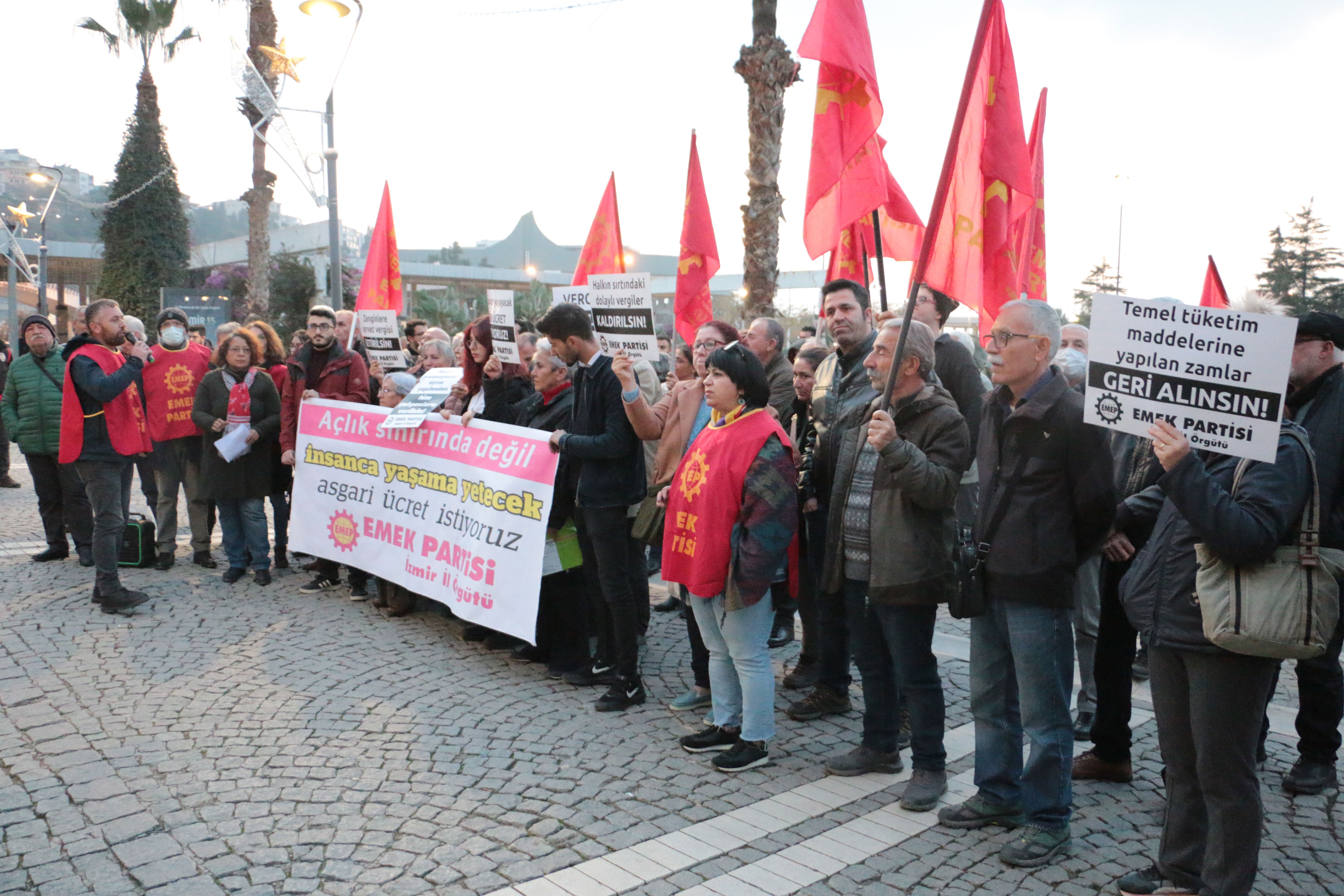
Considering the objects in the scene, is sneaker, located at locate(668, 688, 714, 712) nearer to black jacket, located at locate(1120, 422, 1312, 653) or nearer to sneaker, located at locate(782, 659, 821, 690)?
sneaker, located at locate(782, 659, 821, 690)

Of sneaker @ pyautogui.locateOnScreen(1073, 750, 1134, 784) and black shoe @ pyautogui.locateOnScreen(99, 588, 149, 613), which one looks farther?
black shoe @ pyautogui.locateOnScreen(99, 588, 149, 613)

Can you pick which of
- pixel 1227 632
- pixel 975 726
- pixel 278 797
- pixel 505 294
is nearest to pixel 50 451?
pixel 505 294

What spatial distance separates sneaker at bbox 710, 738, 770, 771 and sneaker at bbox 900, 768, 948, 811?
0.67 metres

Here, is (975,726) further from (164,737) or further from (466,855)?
(164,737)

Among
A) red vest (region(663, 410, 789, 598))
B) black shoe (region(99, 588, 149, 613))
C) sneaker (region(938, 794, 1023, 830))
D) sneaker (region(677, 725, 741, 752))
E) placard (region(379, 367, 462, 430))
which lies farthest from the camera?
black shoe (region(99, 588, 149, 613))

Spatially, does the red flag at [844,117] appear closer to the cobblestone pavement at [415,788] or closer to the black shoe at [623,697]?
the black shoe at [623,697]

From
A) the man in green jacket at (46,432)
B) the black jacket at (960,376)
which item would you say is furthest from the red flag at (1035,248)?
the man in green jacket at (46,432)

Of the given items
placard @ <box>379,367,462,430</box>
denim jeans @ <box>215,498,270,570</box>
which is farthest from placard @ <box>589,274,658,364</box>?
denim jeans @ <box>215,498,270,570</box>

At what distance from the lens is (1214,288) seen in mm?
8648

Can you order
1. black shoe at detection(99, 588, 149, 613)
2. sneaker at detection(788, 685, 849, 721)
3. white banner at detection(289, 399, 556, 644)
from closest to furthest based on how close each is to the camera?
1. sneaker at detection(788, 685, 849, 721)
2. white banner at detection(289, 399, 556, 644)
3. black shoe at detection(99, 588, 149, 613)

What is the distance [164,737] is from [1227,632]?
14.8 ft

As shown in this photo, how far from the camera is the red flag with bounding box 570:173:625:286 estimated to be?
795 centimetres

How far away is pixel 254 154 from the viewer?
22.2 meters

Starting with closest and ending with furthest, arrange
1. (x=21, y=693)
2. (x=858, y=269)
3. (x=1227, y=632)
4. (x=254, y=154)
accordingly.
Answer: (x=1227, y=632) < (x=21, y=693) < (x=858, y=269) < (x=254, y=154)
